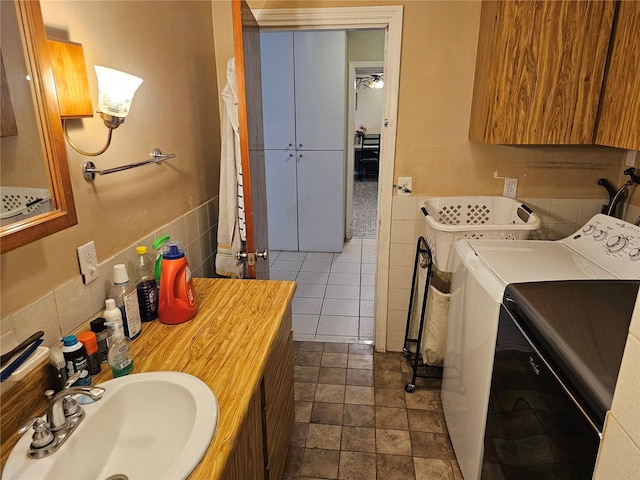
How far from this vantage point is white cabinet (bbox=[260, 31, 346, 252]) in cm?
382

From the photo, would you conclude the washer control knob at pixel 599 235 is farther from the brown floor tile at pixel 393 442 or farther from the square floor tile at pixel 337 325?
the square floor tile at pixel 337 325

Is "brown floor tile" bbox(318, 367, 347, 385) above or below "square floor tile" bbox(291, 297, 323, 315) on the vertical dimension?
below

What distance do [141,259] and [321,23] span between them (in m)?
1.51

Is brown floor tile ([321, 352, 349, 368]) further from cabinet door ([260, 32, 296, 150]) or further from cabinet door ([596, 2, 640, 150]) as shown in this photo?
cabinet door ([260, 32, 296, 150])

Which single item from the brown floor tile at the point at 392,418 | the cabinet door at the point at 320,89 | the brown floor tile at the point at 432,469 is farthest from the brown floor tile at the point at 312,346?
the cabinet door at the point at 320,89

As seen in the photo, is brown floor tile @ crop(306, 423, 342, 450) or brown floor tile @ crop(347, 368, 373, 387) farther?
brown floor tile @ crop(347, 368, 373, 387)

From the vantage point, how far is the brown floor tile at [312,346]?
8.68ft

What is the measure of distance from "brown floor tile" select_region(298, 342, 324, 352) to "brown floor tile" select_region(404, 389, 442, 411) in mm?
652

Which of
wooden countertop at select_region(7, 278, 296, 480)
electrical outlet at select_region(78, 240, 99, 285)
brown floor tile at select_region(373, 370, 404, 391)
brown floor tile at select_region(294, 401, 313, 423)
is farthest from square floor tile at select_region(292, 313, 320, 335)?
electrical outlet at select_region(78, 240, 99, 285)

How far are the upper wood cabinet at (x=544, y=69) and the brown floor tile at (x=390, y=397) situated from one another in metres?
1.40

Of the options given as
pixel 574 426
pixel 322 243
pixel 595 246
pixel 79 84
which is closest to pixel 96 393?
pixel 79 84

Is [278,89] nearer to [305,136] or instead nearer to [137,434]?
[305,136]

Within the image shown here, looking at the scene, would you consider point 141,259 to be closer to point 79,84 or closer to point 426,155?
point 79,84

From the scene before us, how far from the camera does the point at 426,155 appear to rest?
7.30 feet
